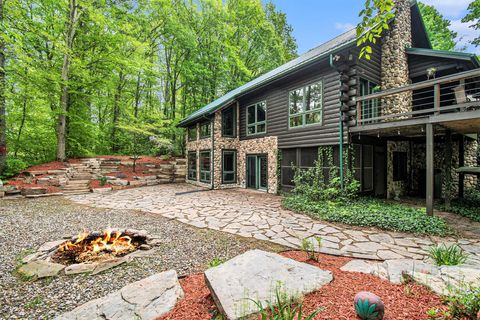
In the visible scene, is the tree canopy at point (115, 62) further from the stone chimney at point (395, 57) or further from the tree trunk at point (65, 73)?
the stone chimney at point (395, 57)

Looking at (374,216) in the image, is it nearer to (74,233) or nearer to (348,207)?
(348,207)

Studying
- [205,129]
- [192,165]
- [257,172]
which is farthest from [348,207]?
[192,165]

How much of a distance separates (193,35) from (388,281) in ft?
69.8

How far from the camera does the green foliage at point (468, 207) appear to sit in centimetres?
590

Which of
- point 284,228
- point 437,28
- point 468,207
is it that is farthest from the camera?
point 437,28

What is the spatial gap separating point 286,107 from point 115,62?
10.8 meters

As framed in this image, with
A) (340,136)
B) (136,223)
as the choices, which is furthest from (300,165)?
(136,223)

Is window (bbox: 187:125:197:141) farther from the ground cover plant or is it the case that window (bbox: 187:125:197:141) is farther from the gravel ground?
the gravel ground

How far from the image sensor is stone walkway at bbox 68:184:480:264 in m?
3.74

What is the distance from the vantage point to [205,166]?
1294cm

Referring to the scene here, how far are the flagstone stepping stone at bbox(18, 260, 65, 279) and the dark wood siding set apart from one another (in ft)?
25.8

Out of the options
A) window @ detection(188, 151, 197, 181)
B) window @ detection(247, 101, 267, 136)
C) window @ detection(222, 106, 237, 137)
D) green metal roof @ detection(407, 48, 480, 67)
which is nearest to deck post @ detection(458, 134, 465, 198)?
green metal roof @ detection(407, 48, 480, 67)

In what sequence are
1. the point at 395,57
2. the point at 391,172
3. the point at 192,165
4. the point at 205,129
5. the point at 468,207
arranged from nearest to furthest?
1. the point at 468,207
2. the point at 395,57
3. the point at 391,172
4. the point at 205,129
5. the point at 192,165

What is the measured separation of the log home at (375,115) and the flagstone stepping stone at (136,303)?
6.45m
